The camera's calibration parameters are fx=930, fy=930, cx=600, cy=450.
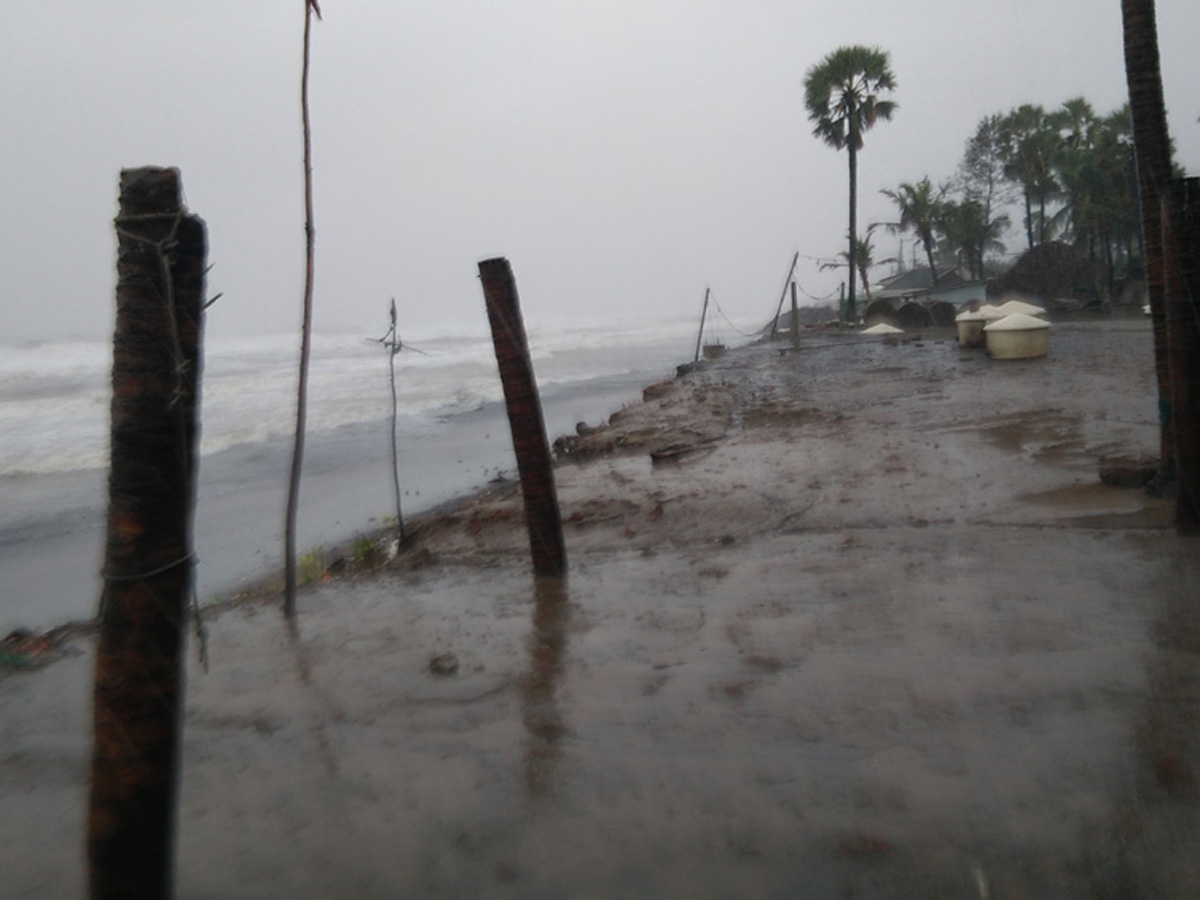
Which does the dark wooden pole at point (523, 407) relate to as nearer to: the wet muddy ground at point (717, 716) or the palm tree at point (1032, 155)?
the wet muddy ground at point (717, 716)

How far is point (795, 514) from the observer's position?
24.6 ft

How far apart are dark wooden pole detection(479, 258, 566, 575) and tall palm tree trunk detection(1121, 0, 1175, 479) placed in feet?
12.9

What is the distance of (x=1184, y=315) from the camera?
5195 mm

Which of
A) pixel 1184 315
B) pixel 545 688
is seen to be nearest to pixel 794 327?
pixel 1184 315

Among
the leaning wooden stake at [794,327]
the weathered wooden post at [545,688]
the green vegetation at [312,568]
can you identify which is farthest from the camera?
the leaning wooden stake at [794,327]

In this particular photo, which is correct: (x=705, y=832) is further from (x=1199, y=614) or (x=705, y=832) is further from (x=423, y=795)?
(x=1199, y=614)

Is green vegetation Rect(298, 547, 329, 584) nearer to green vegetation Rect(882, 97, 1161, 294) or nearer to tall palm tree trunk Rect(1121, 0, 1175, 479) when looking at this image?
tall palm tree trunk Rect(1121, 0, 1175, 479)

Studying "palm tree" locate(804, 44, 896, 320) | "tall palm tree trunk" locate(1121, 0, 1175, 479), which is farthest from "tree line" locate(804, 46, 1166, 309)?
"tall palm tree trunk" locate(1121, 0, 1175, 479)

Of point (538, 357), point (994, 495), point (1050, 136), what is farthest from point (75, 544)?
point (1050, 136)

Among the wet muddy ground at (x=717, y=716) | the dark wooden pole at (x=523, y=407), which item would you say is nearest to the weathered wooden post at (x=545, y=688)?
the wet muddy ground at (x=717, y=716)

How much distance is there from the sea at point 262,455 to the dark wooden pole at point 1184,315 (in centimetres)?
546

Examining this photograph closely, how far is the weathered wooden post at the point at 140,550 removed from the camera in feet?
7.87

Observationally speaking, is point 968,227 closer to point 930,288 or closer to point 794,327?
point 930,288

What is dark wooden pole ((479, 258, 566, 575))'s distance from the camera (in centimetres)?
569
